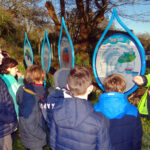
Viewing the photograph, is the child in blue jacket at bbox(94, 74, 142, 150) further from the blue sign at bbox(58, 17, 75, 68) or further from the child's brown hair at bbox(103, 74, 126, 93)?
the blue sign at bbox(58, 17, 75, 68)

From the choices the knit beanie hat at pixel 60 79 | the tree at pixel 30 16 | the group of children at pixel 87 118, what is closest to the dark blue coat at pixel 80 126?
the group of children at pixel 87 118

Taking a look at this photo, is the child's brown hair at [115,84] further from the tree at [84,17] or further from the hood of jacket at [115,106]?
the tree at [84,17]

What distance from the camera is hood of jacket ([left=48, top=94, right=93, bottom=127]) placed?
1171 mm

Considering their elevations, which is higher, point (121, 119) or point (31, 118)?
point (121, 119)

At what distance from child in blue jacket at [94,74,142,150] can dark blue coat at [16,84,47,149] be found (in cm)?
79

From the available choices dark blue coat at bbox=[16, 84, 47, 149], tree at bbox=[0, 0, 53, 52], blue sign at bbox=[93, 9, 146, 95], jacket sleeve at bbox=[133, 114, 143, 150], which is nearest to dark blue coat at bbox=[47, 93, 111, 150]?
jacket sleeve at bbox=[133, 114, 143, 150]

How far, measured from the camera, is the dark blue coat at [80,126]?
117 centimetres

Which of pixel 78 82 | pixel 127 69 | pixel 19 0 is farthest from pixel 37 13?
pixel 78 82

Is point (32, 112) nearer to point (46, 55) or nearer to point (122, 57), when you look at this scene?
point (122, 57)

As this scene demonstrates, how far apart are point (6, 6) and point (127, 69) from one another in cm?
906

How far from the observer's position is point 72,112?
1173 millimetres

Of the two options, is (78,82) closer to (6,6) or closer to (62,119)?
(62,119)

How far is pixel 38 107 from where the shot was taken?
1.87 m

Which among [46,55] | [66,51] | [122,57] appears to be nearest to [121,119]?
[122,57]
